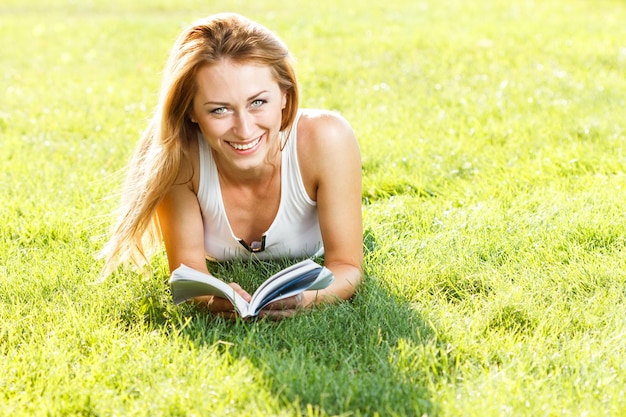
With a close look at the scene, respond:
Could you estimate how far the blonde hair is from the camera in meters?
3.52

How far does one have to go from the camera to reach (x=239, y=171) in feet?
13.0

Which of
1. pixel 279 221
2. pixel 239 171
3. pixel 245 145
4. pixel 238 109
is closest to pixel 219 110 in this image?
pixel 238 109

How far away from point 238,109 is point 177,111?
0.34 m

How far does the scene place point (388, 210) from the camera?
4.85 meters

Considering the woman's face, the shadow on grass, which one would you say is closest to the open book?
the shadow on grass

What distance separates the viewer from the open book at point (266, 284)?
3.30m

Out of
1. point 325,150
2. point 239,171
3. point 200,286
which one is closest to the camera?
point 200,286

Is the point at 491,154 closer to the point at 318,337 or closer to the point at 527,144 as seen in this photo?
the point at 527,144

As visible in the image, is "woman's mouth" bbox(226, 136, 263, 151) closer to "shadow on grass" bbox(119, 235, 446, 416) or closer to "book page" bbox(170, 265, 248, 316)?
"book page" bbox(170, 265, 248, 316)

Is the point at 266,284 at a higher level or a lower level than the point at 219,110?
lower

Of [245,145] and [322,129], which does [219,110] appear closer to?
[245,145]

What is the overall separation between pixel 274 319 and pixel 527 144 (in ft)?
9.68

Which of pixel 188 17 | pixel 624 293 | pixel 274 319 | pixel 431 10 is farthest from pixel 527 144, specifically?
pixel 188 17

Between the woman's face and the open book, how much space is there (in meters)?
0.58
